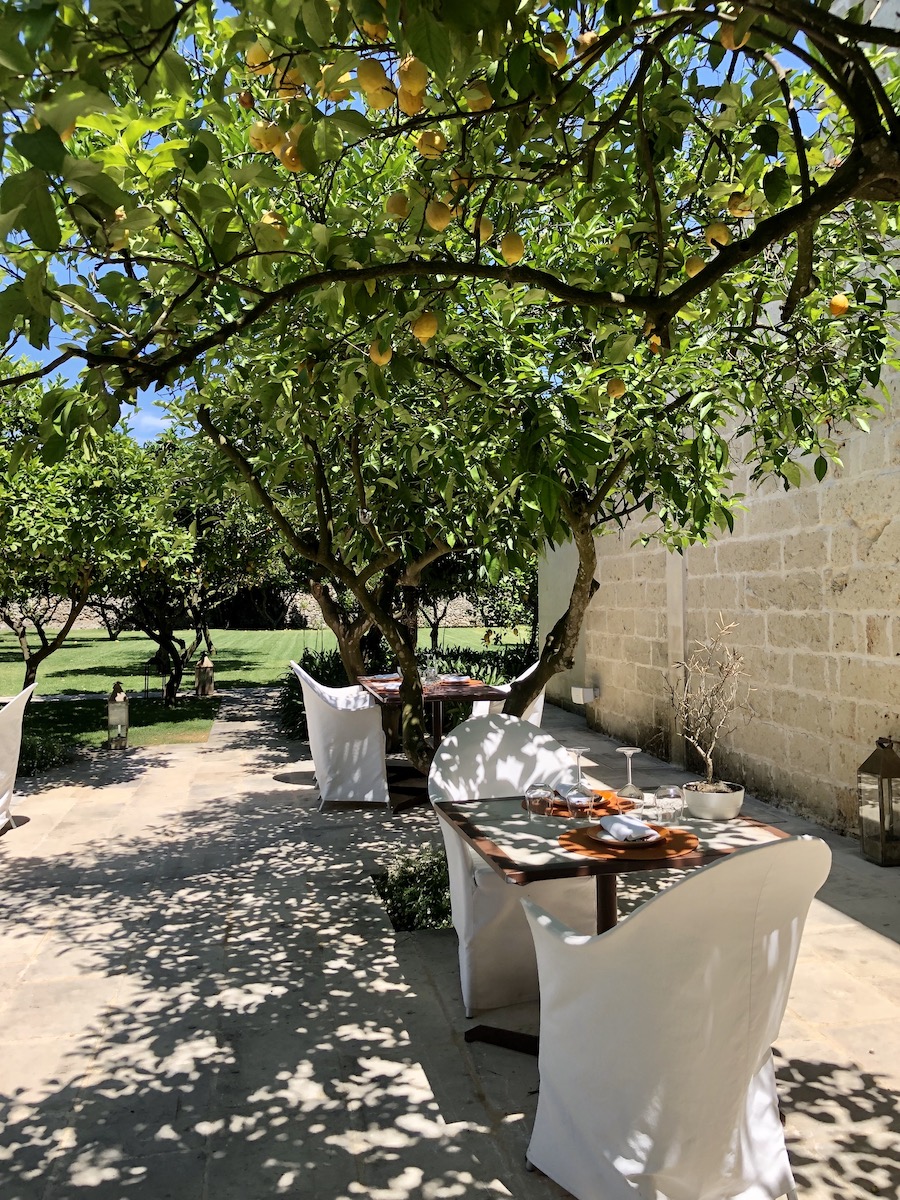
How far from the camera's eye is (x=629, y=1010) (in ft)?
6.49

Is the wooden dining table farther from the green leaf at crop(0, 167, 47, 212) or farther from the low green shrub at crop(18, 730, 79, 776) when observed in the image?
the low green shrub at crop(18, 730, 79, 776)

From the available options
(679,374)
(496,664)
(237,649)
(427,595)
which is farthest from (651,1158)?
(237,649)

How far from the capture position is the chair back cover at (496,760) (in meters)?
3.78

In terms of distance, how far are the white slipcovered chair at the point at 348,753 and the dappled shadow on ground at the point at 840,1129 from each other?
370cm

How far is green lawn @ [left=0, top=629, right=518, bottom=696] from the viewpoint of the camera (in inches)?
617

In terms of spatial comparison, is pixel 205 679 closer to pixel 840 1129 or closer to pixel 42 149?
pixel 840 1129

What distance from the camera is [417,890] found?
171 inches

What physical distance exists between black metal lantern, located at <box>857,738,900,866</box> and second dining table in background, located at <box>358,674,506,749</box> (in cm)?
274

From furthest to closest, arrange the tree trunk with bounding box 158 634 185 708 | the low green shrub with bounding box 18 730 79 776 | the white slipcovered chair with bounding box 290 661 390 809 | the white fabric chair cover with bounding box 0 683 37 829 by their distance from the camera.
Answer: the tree trunk with bounding box 158 634 185 708
the low green shrub with bounding box 18 730 79 776
the white slipcovered chair with bounding box 290 661 390 809
the white fabric chair cover with bounding box 0 683 37 829

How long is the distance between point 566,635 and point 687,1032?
2443 mm

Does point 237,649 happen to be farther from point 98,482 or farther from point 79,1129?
point 79,1129

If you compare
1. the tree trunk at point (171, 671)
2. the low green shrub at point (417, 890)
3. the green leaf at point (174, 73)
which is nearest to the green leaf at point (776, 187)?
the green leaf at point (174, 73)

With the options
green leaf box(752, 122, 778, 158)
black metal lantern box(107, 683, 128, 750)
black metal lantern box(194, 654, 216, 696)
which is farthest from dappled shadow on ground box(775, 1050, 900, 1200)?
black metal lantern box(194, 654, 216, 696)

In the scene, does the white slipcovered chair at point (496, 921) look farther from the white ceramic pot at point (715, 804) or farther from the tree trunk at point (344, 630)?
the tree trunk at point (344, 630)
